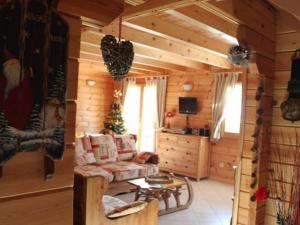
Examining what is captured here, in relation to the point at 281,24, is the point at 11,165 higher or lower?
lower

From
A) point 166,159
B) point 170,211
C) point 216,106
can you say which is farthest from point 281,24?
point 166,159

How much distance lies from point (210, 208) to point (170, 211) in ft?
2.26

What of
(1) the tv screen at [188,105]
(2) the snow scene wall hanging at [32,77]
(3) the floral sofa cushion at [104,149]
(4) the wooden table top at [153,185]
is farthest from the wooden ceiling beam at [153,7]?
(1) the tv screen at [188,105]

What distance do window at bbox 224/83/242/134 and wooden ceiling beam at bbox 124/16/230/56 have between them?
64.6 inches

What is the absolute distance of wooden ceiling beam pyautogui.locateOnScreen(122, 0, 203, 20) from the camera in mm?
2188

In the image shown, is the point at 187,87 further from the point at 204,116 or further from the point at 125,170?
the point at 125,170

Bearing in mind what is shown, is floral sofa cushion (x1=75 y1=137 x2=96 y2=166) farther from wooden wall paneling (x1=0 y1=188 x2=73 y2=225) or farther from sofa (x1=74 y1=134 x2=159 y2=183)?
wooden wall paneling (x1=0 y1=188 x2=73 y2=225)

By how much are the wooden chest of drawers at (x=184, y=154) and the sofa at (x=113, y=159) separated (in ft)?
3.31

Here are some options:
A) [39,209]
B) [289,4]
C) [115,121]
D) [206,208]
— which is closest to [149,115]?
[115,121]

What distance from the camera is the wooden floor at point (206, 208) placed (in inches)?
152

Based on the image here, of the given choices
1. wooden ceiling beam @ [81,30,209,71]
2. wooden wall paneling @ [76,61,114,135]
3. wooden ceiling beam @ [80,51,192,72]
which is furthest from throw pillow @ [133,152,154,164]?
wooden wall paneling @ [76,61,114,135]

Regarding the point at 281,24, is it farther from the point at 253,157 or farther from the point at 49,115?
the point at 49,115

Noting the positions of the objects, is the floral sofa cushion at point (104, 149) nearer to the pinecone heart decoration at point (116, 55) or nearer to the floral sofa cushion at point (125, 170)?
the floral sofa cushion at point (125, 170)

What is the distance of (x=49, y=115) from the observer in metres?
1.29
